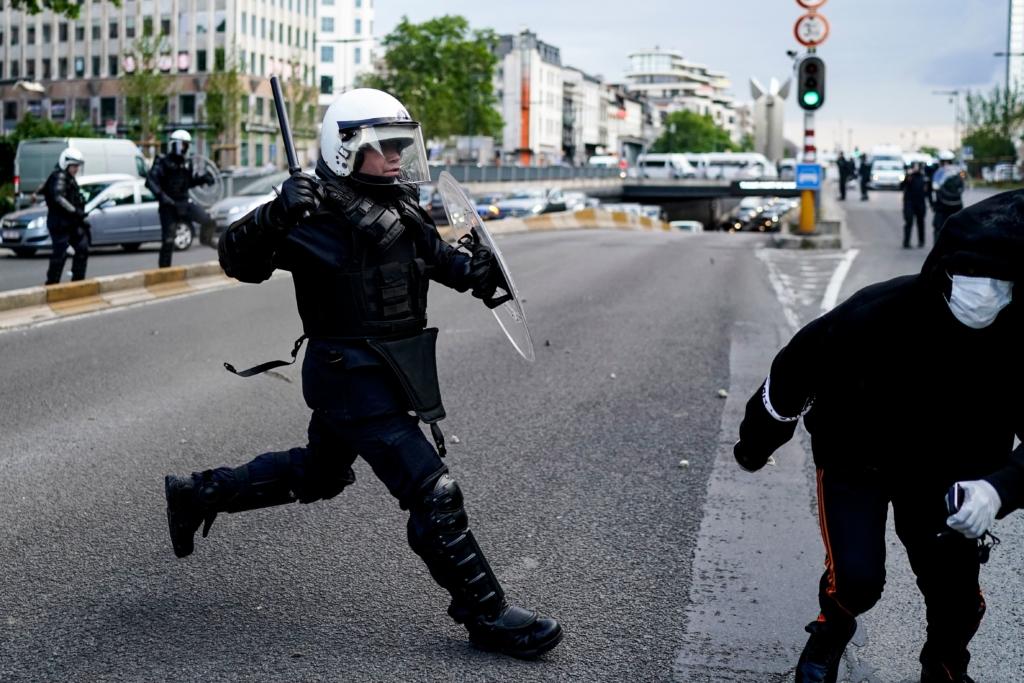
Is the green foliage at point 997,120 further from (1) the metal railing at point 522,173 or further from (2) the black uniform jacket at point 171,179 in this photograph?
(2) the black uniform jacket at point 171,179

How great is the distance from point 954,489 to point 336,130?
211 cm

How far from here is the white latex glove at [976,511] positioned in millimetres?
2795

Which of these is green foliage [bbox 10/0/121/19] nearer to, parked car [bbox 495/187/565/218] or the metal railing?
parked car [bbox 495/187/565/218]

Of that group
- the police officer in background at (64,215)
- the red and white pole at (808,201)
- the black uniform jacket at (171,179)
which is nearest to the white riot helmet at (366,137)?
the police officer in background at (64,215)

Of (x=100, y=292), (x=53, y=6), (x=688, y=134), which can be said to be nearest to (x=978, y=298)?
(x=100, y=292)

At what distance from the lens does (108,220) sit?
68.5ft

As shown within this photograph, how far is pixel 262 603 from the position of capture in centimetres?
405

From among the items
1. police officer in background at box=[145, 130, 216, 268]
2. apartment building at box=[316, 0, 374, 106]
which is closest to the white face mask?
police officer in background at box=[145, 130, 216, 268]

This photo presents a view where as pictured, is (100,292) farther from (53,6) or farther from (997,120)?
(997,120)

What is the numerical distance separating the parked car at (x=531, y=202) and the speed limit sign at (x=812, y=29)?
61.1ft

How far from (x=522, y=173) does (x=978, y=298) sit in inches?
2474

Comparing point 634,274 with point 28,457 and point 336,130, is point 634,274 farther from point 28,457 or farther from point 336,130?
point 336,130

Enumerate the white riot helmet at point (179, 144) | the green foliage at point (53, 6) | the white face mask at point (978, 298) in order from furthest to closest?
the green foliage at point (53, 6), the white riot helmet at point (179, 144), the white face mask at point (978, 298)

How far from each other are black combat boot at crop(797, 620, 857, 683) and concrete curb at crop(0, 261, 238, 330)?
9.51 metres
